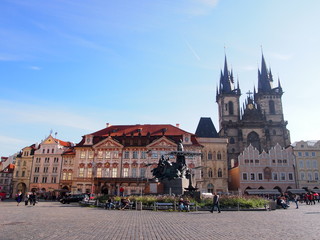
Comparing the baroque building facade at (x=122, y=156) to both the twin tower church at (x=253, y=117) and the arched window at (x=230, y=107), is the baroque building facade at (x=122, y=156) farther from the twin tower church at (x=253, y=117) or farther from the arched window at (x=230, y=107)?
the arched window at (x=230, y=107)

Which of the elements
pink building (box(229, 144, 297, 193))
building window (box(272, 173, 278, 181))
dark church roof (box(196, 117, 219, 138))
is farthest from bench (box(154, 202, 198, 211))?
dark church roof (box(196, 117, 219, 138))

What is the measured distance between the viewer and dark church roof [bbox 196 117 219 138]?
6031 centimetres

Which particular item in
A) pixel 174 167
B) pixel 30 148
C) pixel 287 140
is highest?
pixel 287 140

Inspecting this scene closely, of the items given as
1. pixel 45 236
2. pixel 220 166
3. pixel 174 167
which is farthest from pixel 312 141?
pixel 45 236

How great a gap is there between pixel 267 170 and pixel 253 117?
24348 mm

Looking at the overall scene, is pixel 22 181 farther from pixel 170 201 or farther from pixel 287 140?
pixel 287 140

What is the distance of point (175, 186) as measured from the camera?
75.0ft

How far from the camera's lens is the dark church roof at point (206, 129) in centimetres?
6031

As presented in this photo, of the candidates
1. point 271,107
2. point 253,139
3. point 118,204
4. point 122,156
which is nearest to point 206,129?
point 253,139

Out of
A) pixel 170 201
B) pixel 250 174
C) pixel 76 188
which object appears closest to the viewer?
pixel 170 201

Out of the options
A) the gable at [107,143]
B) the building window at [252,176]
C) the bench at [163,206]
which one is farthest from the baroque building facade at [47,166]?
the bench at [163,206]

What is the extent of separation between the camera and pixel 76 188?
48094 millimetres

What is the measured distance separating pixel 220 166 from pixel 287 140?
25.3 meters

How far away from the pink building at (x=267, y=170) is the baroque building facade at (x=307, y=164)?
110cm
